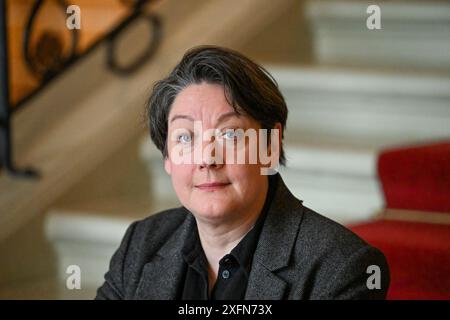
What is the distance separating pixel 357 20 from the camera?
10.6 ft

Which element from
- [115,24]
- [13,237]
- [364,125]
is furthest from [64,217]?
[364,125]

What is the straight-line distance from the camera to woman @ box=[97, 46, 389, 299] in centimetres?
147

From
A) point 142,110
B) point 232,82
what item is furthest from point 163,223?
point 142,110

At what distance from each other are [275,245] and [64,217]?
4.71 feet

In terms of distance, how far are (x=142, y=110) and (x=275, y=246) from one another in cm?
138

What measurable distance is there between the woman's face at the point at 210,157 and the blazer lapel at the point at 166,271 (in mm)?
132

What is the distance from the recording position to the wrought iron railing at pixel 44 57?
2723 millimetres

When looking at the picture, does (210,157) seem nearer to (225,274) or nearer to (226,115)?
(226,115)

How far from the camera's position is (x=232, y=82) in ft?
4.77

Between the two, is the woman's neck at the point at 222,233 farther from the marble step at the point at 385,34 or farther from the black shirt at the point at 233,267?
the marble step at the point at 385,34

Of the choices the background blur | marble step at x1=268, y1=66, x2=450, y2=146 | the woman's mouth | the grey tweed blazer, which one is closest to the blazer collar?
the grey tweed blazer

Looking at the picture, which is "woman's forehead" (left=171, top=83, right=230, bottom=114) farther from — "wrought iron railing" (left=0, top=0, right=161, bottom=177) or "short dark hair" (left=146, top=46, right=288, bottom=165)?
"wrought iron railing" (left=0, top=0, right=161, bottom=177)

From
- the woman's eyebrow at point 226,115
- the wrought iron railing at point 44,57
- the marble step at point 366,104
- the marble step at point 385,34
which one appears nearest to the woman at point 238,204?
the woman's eyebrow at point 226,115

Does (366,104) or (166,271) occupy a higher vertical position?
(366,104)
